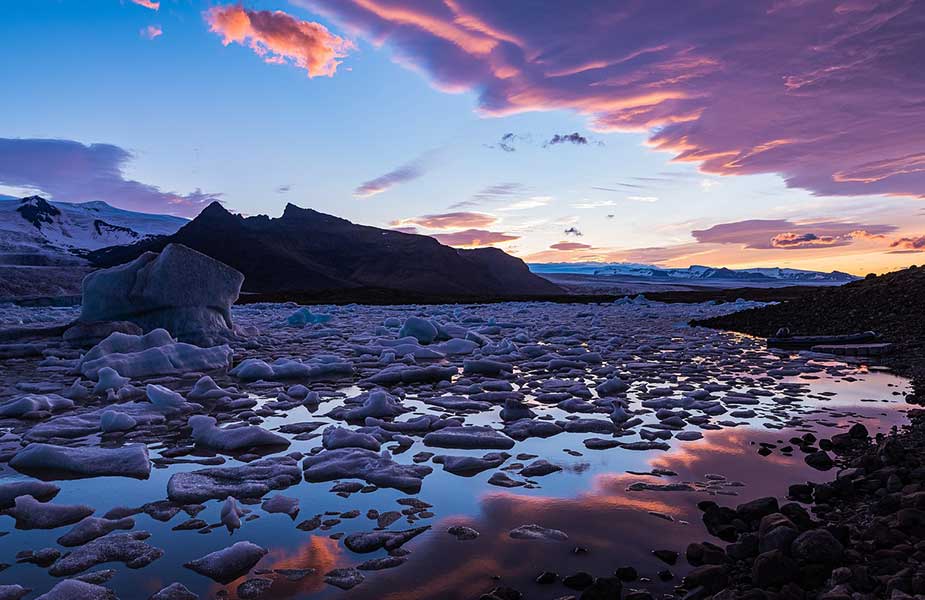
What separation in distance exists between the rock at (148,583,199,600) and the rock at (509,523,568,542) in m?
1.40

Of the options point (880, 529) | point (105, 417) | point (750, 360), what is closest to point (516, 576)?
point (880, 529)

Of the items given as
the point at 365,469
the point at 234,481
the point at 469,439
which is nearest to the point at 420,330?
the point at 469,439

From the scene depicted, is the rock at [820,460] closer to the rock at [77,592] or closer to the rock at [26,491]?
the rock at [77,592]

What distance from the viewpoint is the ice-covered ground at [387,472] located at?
2369mm

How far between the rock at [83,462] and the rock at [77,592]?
1.44 meters

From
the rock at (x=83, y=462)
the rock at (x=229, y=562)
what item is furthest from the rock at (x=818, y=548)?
the rock at (x=83, y=462)

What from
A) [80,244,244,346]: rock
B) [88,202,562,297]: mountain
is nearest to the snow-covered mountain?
[88,202,562,297]: mountain

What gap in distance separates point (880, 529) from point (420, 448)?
9.14ft

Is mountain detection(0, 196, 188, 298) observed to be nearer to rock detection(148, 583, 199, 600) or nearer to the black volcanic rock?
the black volcanic rock

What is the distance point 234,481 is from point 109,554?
3.07 feet

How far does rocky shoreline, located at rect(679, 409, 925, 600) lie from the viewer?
1995 millimetres

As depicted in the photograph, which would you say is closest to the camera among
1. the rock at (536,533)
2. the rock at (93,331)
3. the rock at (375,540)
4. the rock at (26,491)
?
the rock at (375,540)

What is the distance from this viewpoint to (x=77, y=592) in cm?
210

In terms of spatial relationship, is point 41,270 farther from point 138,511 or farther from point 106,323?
point 138,511
